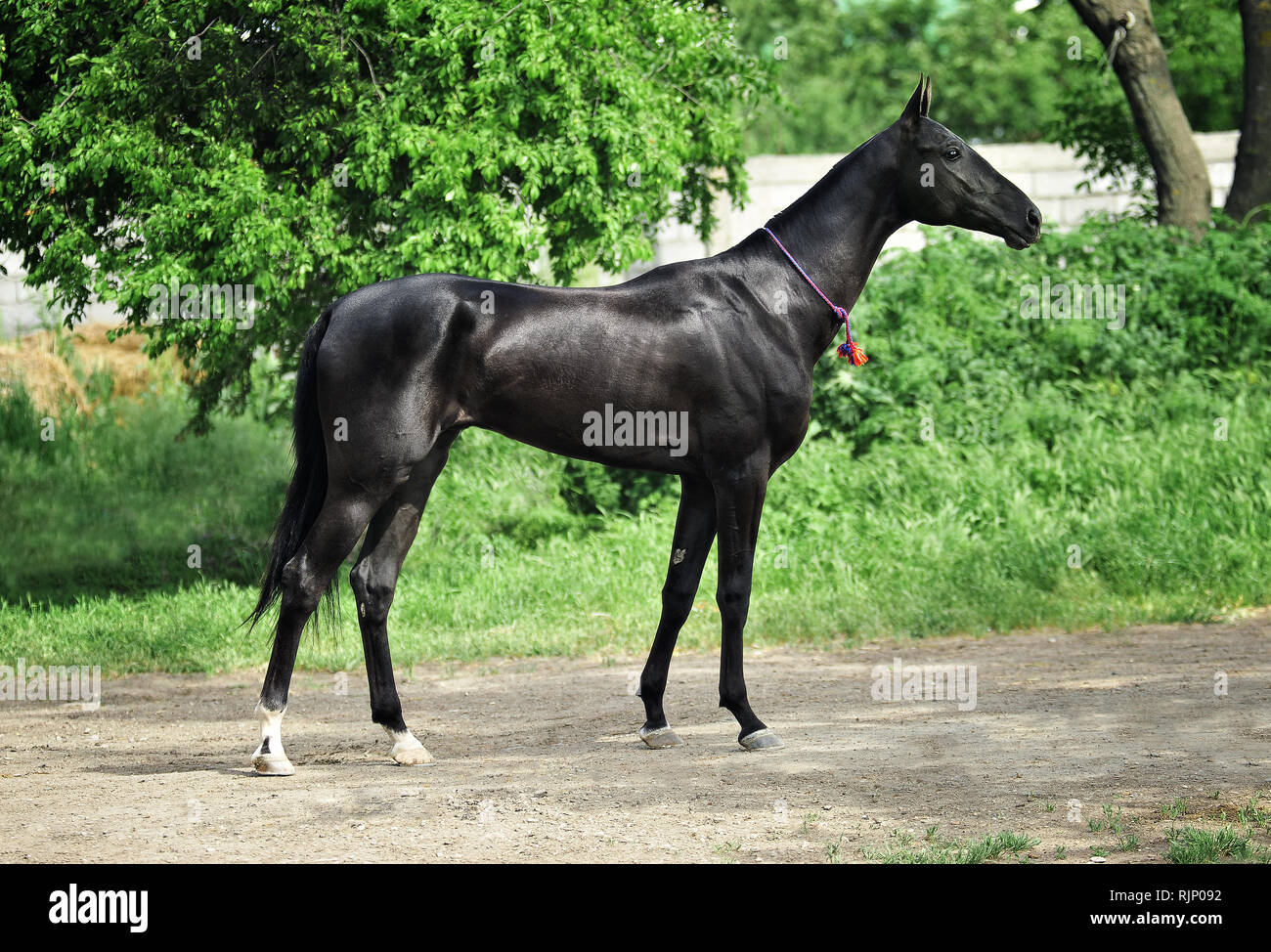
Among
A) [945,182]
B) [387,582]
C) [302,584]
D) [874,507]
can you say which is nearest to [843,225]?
[945,182]

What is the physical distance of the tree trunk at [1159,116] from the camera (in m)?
13.1

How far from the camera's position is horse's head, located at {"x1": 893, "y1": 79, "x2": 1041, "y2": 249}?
19.5 feet

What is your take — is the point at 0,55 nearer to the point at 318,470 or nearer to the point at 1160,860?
the point at 318,470

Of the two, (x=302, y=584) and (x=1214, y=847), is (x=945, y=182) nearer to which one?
(x=1214, y=847)

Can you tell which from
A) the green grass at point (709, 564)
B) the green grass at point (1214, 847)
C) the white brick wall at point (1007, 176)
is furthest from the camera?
the white brick wall at point (1007, 176)

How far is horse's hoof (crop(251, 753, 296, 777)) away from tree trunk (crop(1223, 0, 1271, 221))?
11.1 meters

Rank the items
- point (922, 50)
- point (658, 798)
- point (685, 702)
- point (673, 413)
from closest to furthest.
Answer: point (658, 798), point (673, 413), point (685, 702), point (922, 50)

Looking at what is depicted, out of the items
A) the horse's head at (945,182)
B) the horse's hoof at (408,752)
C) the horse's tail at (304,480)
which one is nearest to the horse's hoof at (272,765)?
the horse's hoof at (408,752)

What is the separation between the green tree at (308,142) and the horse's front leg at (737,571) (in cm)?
369

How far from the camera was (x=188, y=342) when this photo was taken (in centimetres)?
902

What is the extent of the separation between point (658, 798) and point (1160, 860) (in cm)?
174

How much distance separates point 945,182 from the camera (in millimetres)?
5965

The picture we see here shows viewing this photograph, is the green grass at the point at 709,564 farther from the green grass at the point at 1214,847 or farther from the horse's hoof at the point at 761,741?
the green grass at the point at 1214,847

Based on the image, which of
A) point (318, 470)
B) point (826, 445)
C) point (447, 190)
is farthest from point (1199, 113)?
point (318, 470)
